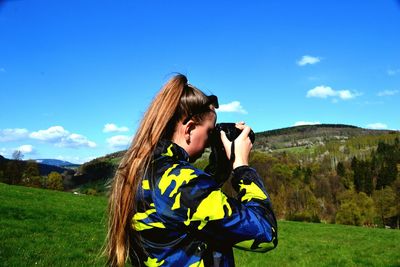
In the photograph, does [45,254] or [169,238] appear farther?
[45,254]

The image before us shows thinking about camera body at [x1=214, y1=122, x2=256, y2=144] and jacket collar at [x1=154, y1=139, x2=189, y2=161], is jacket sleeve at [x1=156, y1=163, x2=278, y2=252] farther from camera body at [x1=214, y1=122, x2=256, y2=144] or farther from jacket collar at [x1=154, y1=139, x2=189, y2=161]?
camera body at [x1=214, y1=122, x2=256, y2=144]

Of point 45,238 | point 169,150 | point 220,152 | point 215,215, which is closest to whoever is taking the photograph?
point 215,215

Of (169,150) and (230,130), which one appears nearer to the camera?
(169,150)

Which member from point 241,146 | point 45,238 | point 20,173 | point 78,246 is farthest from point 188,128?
point 20,173

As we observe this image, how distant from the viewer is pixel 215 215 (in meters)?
1.94

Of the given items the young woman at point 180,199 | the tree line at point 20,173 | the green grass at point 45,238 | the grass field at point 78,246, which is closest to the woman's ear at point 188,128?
the young woman at point 180,199

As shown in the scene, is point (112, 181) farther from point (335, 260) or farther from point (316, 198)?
point (316, 198)

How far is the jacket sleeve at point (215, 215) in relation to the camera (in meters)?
1.94

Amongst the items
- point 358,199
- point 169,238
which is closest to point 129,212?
point 169,238

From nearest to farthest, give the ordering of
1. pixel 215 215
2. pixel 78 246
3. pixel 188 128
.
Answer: pixel 215 215 → pixel 188 128 → pixel 78 246

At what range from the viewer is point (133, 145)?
2.27m

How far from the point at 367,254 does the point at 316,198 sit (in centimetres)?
9704

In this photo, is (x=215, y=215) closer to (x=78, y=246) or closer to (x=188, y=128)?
(x=188, y=128)

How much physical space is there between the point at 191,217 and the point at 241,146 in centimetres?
55
